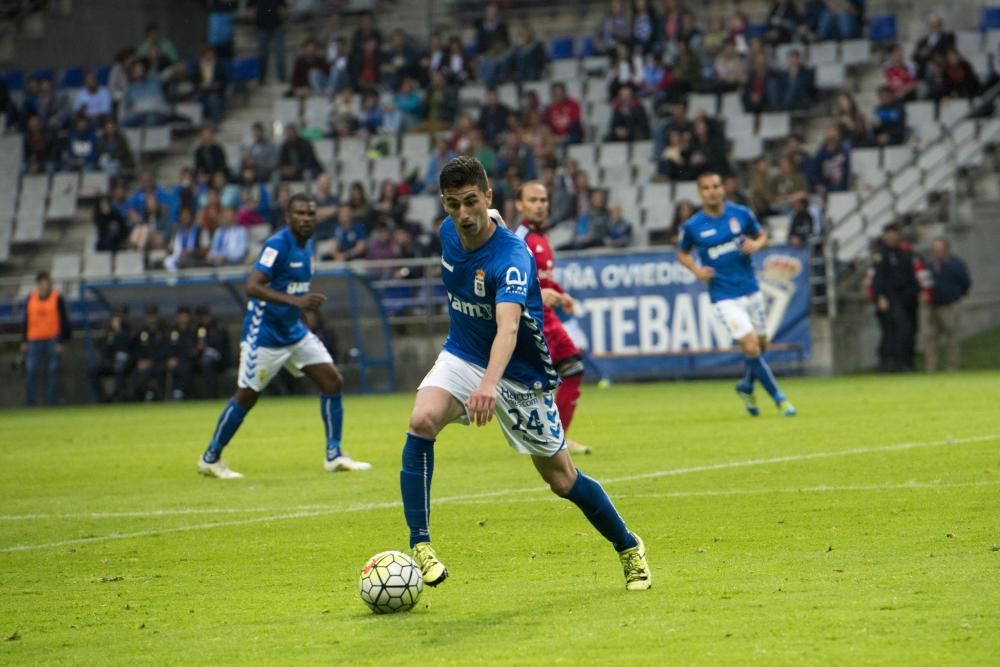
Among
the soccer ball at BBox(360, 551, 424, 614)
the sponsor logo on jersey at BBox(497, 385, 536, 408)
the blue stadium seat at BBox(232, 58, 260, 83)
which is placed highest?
the blue stadium seat at BBox(232, 58, 260, 83)

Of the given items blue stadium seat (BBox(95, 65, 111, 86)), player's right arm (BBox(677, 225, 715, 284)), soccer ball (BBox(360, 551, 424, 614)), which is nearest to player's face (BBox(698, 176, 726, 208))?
player's right arm (BBox(677, 225, 715, 284))

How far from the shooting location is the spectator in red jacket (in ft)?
102

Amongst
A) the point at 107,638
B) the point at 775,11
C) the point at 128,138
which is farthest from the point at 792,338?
the point at 107,638

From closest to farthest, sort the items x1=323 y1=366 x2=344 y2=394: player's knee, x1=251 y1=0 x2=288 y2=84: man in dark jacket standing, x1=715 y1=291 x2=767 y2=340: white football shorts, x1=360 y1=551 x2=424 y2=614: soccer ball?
x1=360 y1=551 x2=424 y2=614: soccer ball → x1=323 y1=366 x2=344 y2=394: player's knee → x1=715 y1=291 x2=767 y2=340: white football shorts → x1=251 y1=0 x2=288 y2=84: man in dark jacket standing

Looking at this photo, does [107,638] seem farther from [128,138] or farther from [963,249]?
[128,138]

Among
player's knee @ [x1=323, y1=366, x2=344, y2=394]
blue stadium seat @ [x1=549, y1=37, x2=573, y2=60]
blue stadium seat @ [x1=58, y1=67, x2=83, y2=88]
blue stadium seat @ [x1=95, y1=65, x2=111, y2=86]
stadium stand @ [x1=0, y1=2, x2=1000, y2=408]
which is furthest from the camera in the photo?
blue stadium seat @ [x1=58, y1=67, x2=83, y2=88]

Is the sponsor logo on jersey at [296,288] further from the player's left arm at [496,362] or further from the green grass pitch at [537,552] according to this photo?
the player's left arm at [496,362]

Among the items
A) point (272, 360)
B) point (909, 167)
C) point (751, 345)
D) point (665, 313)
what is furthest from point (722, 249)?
point (909, 167)

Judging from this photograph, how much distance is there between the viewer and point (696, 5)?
34.4 meters

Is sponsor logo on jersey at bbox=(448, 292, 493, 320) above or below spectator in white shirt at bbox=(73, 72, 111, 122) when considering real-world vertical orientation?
below

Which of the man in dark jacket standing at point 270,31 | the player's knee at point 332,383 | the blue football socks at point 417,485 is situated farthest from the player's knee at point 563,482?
the man in dark jacket standing at point 270,31

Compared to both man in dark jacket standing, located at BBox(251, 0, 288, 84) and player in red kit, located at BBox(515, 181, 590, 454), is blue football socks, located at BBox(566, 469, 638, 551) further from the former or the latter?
man in dark jacket standing, located at BBox(251, 0, 288, 84)

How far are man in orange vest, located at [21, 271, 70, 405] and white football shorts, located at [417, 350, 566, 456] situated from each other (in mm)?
21193

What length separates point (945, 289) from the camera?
26.1 meters
